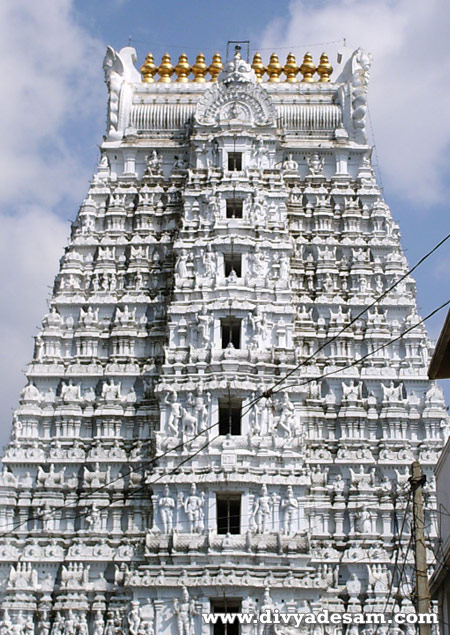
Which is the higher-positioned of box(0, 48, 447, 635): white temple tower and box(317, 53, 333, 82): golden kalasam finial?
box(317, 53, 333, 82): golden kalasam finial

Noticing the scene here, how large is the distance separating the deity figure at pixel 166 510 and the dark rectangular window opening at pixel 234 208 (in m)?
14.2

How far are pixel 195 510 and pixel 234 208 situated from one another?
49.1 ft

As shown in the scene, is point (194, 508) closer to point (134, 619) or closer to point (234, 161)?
point (134, 619)

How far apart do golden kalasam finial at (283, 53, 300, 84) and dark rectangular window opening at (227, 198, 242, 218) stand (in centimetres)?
1055

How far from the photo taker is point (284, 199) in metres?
46.3

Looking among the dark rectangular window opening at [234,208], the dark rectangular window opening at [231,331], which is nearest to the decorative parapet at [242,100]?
the dark rectangular window opening at [234,208]

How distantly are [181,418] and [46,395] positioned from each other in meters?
6.51

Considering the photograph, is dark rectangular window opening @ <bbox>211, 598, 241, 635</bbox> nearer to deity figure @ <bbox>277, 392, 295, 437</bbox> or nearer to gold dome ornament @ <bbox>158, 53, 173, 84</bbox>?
deity figure @ <bbox>277, 392, 295, 437</bbox>

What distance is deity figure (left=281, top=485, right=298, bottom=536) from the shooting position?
3741 centimetres

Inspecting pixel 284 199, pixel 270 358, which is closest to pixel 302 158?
pixel 284 199

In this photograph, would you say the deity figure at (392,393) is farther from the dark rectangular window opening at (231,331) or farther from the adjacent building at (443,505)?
the adjacent building at (443,505)

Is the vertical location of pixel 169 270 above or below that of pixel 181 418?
above

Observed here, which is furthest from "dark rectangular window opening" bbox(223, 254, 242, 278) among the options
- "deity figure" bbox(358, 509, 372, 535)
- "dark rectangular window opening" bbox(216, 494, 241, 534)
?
"deity figure" bbox(358, 509, 372, 535)

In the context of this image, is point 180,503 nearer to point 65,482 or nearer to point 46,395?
point 65,482
